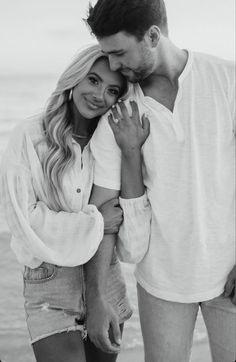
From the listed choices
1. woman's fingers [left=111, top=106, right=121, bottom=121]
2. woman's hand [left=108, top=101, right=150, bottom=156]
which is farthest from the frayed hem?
woman's fingers [left=111, top=106, right=121, bottom=121]

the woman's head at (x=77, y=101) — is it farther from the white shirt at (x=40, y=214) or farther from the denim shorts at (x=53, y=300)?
the denim shorts at (x=53, y=300)

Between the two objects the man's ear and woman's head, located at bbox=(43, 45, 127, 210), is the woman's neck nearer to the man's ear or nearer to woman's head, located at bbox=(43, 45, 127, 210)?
woman's head, located at bbox=(43, 45, 127, 210)

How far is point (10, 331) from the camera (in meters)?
3.17

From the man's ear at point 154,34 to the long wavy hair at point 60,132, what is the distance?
192mm

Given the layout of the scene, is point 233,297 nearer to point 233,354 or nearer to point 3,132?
point 233,354

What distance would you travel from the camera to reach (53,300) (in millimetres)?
1942

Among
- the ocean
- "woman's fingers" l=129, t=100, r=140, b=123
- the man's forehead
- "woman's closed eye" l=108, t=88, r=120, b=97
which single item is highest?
the man's forehead

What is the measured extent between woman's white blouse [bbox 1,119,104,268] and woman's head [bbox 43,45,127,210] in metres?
0.03

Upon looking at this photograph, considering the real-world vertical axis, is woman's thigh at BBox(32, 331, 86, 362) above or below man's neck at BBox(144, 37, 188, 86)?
below

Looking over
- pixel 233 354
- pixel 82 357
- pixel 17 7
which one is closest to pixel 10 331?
pixel 82 357

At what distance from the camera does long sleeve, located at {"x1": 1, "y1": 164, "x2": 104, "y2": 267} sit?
190 centimetres

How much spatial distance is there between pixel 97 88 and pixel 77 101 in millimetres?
88

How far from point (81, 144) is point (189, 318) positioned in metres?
0.72

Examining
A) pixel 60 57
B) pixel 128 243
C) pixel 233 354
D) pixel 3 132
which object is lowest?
pixel 60 57
